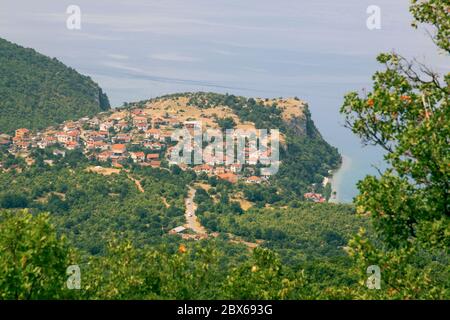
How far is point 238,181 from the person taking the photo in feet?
513

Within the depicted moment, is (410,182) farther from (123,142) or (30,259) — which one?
(123,142)

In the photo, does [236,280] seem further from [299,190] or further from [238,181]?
[299,190]

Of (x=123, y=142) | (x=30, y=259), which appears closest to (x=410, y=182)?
(x=30, y=259)

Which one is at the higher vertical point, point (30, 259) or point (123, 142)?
point (123, 142)

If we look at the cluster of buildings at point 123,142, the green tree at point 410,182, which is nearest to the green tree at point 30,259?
the green tree at point 410,182

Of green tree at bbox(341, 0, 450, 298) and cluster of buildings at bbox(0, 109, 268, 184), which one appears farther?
cluster of buildings at bbox(0, 109, 268, 184)

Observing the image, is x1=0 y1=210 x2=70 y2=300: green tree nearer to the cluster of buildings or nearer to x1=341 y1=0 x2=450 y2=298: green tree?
x1=341 y1=0 x2=450 y2=298: green tree

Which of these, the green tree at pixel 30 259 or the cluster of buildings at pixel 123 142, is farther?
the cluster of buildings at pixel 123 142

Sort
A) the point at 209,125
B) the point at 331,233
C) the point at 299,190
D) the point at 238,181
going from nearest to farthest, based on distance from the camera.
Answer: the point at 331,233, the point at 238,181, the point at 299,190, the point at 209,125

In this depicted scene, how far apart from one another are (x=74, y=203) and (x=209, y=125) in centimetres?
7145

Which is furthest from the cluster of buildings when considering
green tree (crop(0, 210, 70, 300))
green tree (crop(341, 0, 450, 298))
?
green tree (crop(341, 0, 450, 298))

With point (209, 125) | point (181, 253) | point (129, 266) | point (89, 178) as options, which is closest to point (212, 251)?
point (181, 253)

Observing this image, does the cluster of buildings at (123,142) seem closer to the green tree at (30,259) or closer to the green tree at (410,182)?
the green tree at (30,259)

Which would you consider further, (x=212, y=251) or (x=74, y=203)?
(x=74, y=203)
